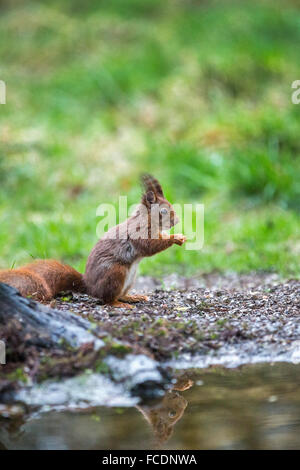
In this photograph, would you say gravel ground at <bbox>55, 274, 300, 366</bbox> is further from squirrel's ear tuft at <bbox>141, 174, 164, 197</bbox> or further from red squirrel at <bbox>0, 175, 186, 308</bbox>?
squirrel's ear tuft at <bbox>141, 174, 164, 197</bbox>

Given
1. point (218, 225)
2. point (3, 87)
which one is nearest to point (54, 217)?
point (218, 225)

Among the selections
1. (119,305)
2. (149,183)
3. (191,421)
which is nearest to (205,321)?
(119,305)

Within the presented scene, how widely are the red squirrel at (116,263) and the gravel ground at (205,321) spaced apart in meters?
0.11

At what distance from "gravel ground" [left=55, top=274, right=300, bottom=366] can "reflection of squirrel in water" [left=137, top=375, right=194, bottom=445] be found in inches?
13.0

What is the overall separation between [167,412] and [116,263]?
1.61 metres

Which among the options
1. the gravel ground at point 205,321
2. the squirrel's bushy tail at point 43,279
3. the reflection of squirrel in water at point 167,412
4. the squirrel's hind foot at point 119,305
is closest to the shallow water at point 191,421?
the reflection of squirrel in water at point 167,412

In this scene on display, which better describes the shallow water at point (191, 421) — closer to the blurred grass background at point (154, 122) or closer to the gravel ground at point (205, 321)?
the gravel ground at point (205, 321)

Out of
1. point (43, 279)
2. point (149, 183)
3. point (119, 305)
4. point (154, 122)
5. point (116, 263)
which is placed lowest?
point (119, 305)

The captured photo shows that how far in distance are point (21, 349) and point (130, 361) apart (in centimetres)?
62

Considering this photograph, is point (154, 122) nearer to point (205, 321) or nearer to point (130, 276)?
point (130, 276)

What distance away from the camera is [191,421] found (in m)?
3.48

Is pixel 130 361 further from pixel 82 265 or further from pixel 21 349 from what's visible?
pixel 82 265

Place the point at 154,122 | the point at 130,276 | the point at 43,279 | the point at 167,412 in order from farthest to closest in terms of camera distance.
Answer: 1. the point at 154,122
2. the point at 130,276
3. the point at 43,279
4. the point at 167,412

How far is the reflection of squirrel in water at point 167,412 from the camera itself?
3.40m
